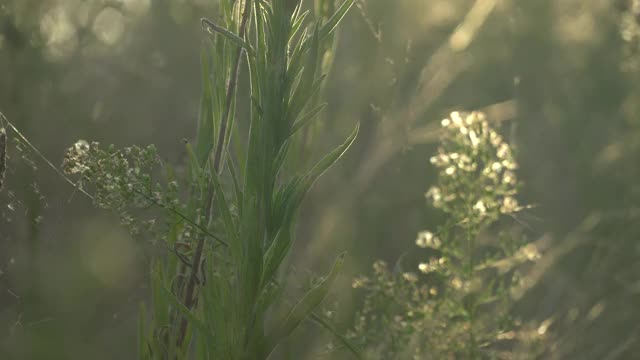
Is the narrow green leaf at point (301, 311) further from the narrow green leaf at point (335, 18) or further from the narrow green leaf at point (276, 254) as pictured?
the narrow green leaf at point (335, 18)

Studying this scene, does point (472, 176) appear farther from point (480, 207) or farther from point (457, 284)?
point (457, 284)

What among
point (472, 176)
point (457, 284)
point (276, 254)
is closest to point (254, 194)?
point (276, 254)

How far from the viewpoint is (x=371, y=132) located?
293cm

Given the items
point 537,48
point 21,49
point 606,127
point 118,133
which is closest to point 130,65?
point 118,133

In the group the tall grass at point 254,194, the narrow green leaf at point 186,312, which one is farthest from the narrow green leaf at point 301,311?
the narrow green leaf at point 186,312

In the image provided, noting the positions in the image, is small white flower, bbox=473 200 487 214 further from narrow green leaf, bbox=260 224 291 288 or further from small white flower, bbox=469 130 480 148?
narrow green leaf, bbox=260 224 291 288

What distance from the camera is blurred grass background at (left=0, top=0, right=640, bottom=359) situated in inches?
87.9

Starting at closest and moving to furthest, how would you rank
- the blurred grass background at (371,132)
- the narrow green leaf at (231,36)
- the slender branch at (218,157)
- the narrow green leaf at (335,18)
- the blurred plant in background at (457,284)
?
the narrow green leaf at (231,36) → the narrow green leaf at (335,18) → the slender branch at (218,157) → the blurred plant in background at (457,284) → the blurred grass background at (371,132)

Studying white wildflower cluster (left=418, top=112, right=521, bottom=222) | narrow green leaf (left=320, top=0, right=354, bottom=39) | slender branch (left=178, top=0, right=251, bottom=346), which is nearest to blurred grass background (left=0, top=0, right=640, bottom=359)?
white wildflower cluster (left=418, top=112, right=521, bottom=222)

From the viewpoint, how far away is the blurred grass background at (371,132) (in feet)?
7.32

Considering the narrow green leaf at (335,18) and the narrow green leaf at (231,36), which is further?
the narrow green leaf at (335,18)

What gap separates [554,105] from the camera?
12.9 ft

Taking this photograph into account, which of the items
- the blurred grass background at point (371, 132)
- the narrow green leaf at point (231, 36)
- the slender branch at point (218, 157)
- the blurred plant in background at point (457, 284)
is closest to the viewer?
the narrow green leaf at point (231, 36)

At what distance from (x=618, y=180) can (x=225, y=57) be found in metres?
2.95
